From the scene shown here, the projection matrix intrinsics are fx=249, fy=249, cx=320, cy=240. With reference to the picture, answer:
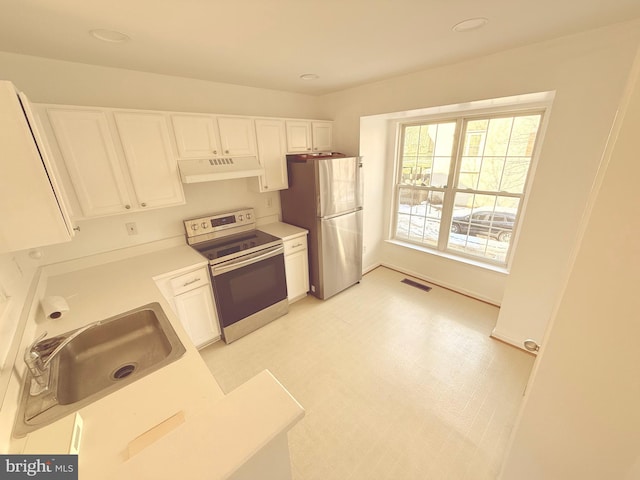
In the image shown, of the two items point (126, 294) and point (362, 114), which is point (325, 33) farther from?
point (126, 294)

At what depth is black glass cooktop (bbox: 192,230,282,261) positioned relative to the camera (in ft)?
7.63

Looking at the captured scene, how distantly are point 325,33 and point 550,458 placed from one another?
7.74ft

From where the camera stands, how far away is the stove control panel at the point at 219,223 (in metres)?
2.48

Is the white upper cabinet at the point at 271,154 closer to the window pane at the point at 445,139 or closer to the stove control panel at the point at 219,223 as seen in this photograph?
the stove control panel at the point at 219,223

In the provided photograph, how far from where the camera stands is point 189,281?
2.11m

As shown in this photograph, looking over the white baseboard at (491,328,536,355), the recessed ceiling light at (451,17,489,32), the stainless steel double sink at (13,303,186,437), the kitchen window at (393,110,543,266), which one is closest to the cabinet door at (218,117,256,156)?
the stainless steel double sink at (13,303,186,437)

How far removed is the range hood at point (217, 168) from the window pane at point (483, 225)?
2.50 m

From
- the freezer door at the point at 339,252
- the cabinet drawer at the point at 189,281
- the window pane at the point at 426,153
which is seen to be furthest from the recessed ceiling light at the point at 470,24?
the cabinet drawer at the point at 189,281

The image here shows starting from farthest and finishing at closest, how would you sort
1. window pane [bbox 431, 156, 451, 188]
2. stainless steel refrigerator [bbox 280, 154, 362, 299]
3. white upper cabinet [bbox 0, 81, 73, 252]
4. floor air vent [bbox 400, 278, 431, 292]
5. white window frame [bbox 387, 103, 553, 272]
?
floor air vent [bbox 400, 278, 431, 292]
window pane [bbox 431, 156, 451, 188]
stainless steel refrigerator [bbox 280, 154, 362, 299]
white window frame [bbox 387, 103, 553, 272]
white upper cabinet [bbox 0, 81, 73, 252]

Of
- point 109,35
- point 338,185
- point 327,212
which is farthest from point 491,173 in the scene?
point 109,35

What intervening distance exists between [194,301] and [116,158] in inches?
49.9

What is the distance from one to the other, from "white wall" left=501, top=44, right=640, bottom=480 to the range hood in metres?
2.32

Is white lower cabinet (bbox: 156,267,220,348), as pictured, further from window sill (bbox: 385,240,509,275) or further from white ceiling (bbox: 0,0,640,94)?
window sill (bbox: 385,240,509,275)

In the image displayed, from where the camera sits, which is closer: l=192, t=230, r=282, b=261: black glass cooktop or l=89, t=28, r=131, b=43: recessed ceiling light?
l=89, t=28, r=131, b=43: recessed ceiling light
